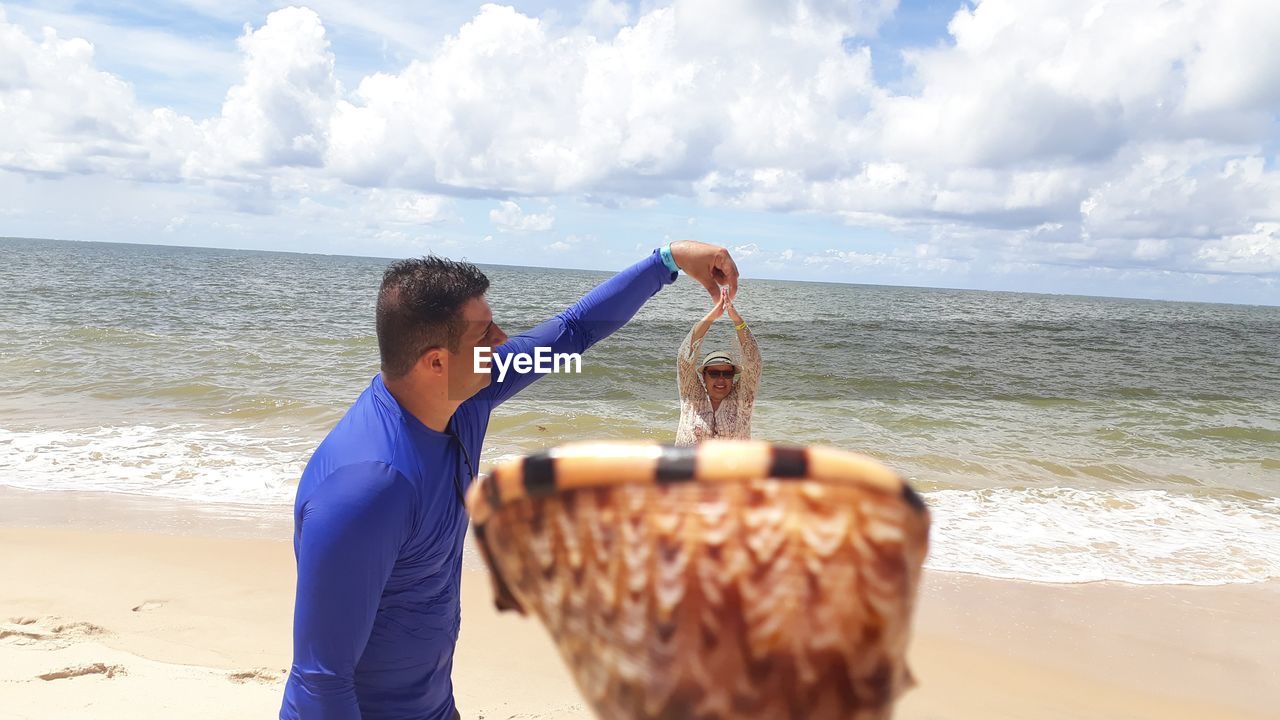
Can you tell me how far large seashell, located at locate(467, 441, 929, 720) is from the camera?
0.54m

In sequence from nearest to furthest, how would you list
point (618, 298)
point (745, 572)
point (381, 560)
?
point (745, 572)
point (381, 560)
point (618, 298)

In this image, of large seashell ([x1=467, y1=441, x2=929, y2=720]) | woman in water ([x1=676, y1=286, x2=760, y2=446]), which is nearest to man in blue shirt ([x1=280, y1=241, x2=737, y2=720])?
large seashell ([x1=467, y1=441, x2=929, y2=720])

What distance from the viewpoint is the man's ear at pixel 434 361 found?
2051 millimetres

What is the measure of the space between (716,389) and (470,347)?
3.30 meters

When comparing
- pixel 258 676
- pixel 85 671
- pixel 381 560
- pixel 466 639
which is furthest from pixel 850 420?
pixel 381 560

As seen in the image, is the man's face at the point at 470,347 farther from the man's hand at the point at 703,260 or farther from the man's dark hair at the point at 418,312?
the man's hand at the point at 703,260

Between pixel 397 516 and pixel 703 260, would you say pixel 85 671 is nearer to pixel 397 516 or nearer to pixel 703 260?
pixel 397 516

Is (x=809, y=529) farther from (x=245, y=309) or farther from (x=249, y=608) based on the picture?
(x=245, y=309)

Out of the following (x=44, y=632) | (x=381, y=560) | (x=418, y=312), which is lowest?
(x=44, y=632)

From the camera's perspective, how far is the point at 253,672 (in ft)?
16.0

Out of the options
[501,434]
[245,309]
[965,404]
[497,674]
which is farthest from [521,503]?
[245,309]

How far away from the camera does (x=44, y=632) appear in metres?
5.19

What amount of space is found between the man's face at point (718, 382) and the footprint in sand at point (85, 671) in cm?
379

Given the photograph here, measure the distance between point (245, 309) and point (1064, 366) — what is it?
32.4 m
